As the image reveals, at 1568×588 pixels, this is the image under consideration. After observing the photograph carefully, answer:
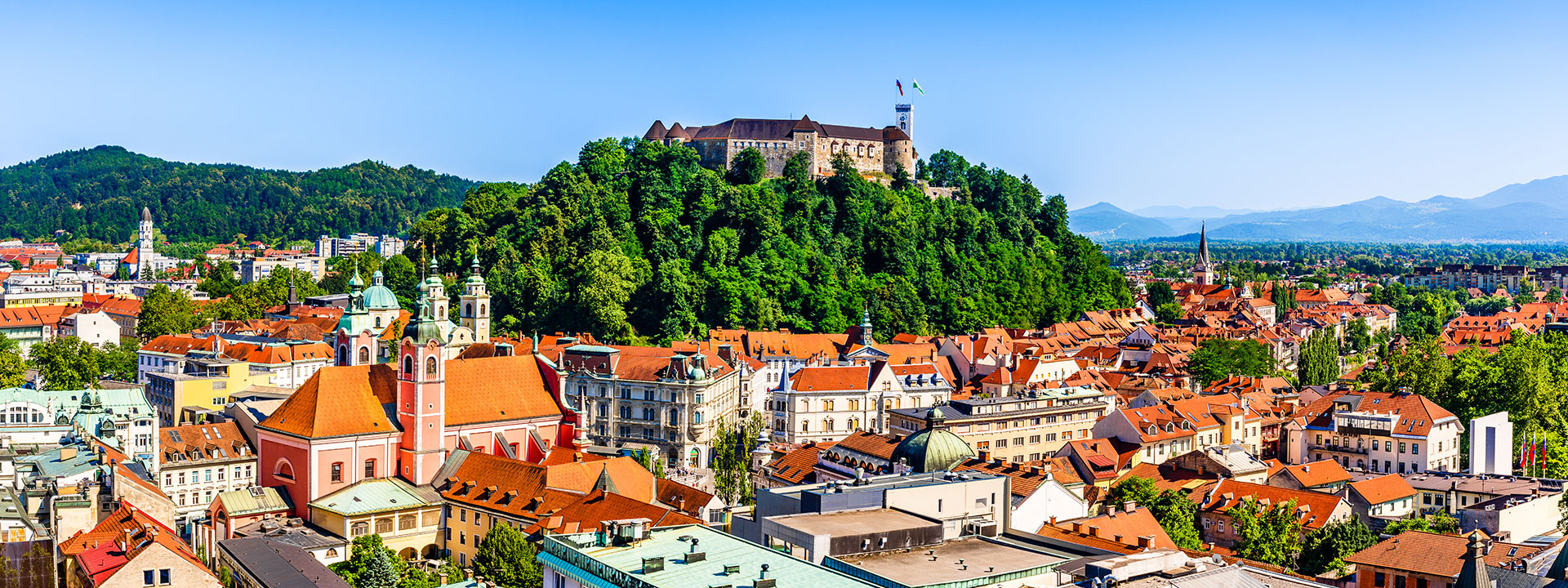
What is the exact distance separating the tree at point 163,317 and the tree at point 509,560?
232 feet

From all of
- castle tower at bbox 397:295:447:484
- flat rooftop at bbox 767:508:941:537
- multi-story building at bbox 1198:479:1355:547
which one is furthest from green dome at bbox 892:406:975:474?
castle tower at bbox 397:295:447:484

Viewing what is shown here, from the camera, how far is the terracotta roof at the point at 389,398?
4884 cm

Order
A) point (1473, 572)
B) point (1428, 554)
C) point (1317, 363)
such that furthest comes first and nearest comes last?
1. point (1317, 363)
2. point (1428, 554)
3. point (1473, 572)

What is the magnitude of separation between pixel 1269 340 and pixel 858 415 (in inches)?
2011

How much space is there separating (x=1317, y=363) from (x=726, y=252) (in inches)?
1532

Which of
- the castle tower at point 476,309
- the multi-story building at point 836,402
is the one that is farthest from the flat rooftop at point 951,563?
the castle tower at point 476,309

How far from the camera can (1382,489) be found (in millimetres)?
54688

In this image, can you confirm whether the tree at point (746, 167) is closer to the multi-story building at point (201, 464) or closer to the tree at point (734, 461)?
the tree at point (734, 461)

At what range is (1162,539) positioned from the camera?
4284cm

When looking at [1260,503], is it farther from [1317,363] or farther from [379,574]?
[1317,363]

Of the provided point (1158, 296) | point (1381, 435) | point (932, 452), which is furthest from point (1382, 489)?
point (1158, 296)

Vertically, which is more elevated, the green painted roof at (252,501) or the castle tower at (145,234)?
the castle tower at (145,234)

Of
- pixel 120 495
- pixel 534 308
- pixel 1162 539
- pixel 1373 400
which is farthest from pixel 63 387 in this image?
pixel 1373 400

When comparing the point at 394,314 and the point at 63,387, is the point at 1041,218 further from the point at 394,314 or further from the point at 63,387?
the point at 63,387
